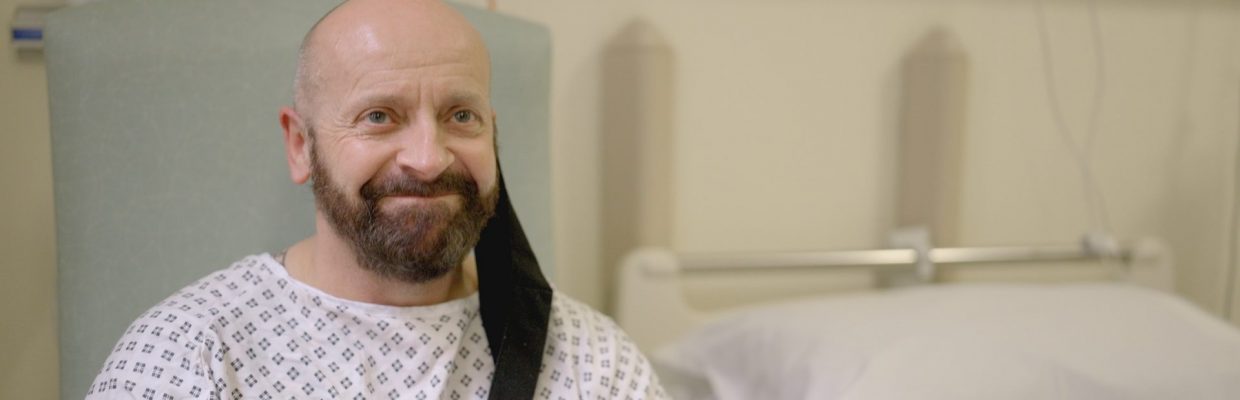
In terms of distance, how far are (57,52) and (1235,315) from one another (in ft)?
6.94

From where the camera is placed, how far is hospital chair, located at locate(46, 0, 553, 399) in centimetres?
116

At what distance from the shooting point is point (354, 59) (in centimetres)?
99

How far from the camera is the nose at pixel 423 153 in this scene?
A: 976 millimetres

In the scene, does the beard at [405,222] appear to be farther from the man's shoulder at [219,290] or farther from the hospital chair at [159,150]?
the hospital chair at [159,150]

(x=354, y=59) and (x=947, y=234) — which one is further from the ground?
(x=354, y=59)

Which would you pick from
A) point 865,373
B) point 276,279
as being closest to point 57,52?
point 276,279

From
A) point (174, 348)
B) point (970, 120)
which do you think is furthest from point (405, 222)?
point (970, 120)

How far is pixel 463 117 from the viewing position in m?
1.04

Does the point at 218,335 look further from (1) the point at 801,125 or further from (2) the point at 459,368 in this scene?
(1) the point at 801,125

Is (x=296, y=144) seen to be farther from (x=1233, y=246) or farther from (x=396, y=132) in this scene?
(x=1233, y=246)

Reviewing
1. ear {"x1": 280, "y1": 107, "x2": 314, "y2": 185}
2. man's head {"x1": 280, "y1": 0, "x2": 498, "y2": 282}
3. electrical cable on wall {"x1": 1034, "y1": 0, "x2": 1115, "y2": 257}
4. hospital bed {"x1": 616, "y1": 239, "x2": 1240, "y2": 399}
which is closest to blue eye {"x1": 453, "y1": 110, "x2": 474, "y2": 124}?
man's head {"x1": 280, "y1": 0, "x2": 498, "y2": 282}

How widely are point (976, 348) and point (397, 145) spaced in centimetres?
80

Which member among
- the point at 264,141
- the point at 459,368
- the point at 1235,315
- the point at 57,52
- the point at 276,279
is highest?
the point at 57,52

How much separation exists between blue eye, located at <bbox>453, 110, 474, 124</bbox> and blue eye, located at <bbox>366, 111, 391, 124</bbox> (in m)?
0.07
